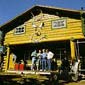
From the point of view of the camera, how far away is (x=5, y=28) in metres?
28.2

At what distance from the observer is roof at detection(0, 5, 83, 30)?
75.4 ft

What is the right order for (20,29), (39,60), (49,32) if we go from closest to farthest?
(39,60) → (49,32) → (20,29)

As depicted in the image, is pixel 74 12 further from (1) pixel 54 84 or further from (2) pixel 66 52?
(1) pixel 54 84

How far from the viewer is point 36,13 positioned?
86.0 feet

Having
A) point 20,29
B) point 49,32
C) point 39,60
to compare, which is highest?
point 20,29

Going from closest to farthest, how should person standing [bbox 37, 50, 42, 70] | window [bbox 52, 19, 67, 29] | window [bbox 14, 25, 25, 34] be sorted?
person standing [bbox 37, 50, 42, 70] < window [bbox 52, 19, 67, 29] < window [bbox 14, 25, 25, 34]

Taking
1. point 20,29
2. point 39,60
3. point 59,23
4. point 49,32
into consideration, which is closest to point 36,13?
point 20,29

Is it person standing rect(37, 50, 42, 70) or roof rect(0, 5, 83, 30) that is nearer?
person standing rect(37, 50, 42, 70)

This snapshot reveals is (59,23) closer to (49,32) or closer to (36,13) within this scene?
(49,32)

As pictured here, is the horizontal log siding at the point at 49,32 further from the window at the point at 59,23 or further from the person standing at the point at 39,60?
the person standing at the point at 39,60

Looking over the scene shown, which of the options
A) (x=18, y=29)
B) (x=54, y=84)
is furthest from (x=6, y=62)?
(x=54, y=84)

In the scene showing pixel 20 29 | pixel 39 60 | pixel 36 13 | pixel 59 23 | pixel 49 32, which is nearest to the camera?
pixel 39 60

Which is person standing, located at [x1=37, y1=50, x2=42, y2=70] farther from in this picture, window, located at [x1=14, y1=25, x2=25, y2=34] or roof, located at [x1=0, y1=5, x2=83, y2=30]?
window, located at [x1=14, y1=25, x2=25, y2=34]

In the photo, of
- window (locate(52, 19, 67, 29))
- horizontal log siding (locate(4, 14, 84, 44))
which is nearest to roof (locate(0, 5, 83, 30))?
horizontal log siding (locate(4, 14, 84, 44))
